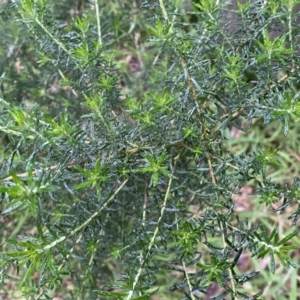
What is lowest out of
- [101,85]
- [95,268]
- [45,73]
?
[95,268]

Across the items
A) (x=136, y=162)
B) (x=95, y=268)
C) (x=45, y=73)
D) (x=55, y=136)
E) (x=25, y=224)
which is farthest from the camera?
(x=25, y=224)

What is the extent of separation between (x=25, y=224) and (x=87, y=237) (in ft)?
1.94

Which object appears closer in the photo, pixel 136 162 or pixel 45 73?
pixel 136 162

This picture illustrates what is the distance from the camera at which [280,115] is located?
2.35ft

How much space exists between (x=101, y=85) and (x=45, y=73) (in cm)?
46

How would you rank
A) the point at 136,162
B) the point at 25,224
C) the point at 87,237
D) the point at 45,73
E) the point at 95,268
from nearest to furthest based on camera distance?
1. the point at 136,162
2. the point at 87,237
3. the point at 95,268
4. the point at 45,73
5. the point at 25,224

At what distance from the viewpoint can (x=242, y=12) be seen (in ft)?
2.83

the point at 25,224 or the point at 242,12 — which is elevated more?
the point at 242,12

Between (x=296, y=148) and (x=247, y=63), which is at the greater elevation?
(x=247, y=63)

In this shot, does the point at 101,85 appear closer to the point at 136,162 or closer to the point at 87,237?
the point at 136,162

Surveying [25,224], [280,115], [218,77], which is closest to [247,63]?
[218,77]

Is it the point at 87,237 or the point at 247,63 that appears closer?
the point at 247,63

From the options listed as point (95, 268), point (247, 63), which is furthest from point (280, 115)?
point (95, 268)

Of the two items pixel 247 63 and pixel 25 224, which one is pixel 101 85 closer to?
pixel 247 63
